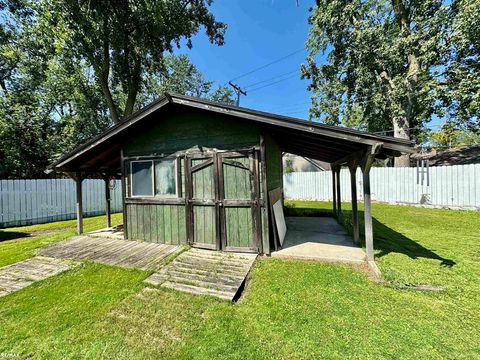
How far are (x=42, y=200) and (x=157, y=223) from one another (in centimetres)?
791

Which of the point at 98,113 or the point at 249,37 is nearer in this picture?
the point at 249,37

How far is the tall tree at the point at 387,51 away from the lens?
11648 mm

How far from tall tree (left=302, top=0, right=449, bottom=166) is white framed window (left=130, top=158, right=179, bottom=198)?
43.8 ft

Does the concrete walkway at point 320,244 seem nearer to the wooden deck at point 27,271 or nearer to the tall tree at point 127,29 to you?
the wooden deck at point 27,271

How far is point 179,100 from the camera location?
4.93 metres

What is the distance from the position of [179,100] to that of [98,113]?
18.1 metres

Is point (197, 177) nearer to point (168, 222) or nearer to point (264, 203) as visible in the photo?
point (168, 222)

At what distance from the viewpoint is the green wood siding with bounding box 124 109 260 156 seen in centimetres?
497

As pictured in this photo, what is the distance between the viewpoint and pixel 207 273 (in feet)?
13.0

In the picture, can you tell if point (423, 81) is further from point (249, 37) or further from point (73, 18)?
point (73, 18)

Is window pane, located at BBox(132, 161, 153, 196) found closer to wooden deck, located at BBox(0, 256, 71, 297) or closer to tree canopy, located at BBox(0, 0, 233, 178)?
wooden deck, located at BBox(0, 256, 71, 297)

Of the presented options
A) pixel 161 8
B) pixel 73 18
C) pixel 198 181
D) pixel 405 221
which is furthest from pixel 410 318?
pixel 73 18

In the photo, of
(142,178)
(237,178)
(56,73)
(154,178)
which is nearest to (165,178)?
(154,178)

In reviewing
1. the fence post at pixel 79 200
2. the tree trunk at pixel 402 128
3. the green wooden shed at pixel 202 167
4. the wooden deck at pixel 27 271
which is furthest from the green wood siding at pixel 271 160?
the tree trunk at pixel 402 128
